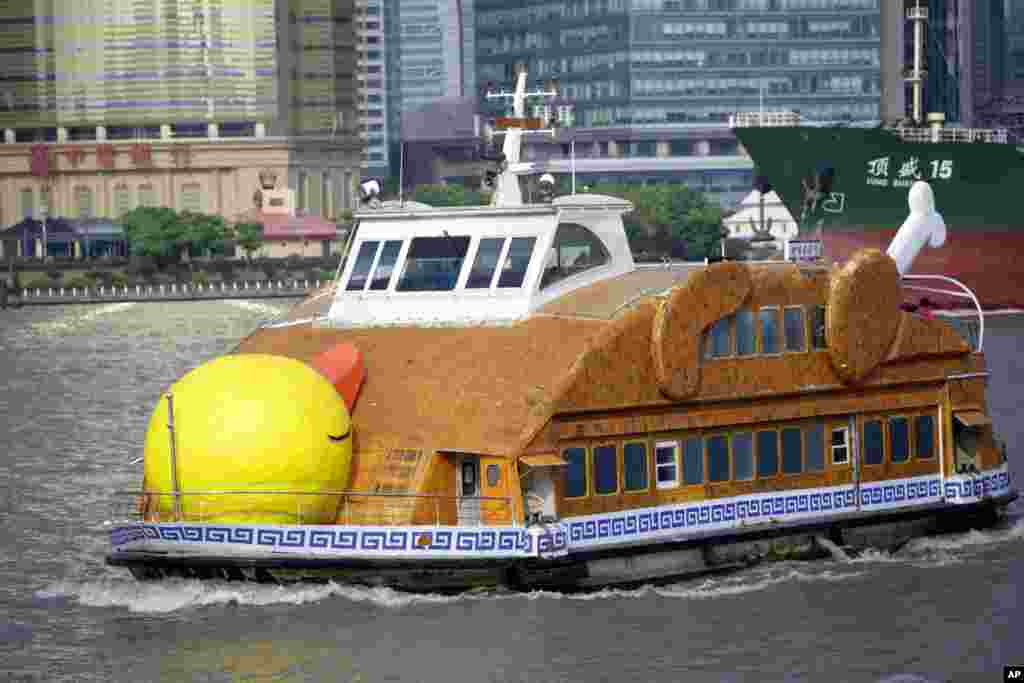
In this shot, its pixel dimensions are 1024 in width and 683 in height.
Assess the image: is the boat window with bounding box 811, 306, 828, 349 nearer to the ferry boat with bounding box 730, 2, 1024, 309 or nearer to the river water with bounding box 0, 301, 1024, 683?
the river water with bounding box 0, 301, 1024, 683

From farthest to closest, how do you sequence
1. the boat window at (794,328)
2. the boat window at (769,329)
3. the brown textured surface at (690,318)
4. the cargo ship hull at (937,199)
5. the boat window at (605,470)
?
1. the cargo ship hull at (937,199)
2. the boat window at (794,328)
3. the boat window at (769,329)
4. the brown textured surface at (690,318)
5. the boat window at (605,470)

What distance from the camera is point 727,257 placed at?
38.0m

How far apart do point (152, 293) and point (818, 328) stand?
499 feet

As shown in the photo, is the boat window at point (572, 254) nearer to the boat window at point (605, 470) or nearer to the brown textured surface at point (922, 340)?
the boat window at point (605, 470)

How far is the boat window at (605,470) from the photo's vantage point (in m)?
34.3

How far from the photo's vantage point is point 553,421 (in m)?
33.7

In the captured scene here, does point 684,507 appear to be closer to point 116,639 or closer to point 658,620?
point 658,620

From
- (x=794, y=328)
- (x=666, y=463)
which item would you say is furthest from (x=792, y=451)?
(x=666, y=463)

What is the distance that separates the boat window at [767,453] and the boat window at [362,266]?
6.45 metres

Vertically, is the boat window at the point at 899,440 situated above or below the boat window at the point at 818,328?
below

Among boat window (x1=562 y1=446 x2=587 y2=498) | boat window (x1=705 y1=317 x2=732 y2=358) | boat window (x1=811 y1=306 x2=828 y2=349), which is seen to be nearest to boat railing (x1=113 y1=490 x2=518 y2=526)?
boat window (x1=562 y1=446 x2=587 y2=498)

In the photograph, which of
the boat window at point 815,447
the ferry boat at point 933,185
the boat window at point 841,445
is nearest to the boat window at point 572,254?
the boat window at point 815,447

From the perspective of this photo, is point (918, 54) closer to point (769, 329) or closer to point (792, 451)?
point (792, 451)

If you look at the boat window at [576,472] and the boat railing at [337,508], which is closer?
the boat railing at [337,508]
